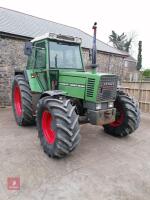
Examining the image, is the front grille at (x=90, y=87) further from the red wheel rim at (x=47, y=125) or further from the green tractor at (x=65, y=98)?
the red wheel rim at (x=47, y=125)

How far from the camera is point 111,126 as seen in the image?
4.83 metres

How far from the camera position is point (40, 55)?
4.72m

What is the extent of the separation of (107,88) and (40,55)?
193 cm

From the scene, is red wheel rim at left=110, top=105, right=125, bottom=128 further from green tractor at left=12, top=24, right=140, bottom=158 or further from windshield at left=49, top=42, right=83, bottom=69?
windshield at left=49, top=42, right=83, bottom=69

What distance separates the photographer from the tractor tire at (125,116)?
439 cm

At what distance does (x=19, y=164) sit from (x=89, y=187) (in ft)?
4.24

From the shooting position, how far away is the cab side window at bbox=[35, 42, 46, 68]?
14.9 ft

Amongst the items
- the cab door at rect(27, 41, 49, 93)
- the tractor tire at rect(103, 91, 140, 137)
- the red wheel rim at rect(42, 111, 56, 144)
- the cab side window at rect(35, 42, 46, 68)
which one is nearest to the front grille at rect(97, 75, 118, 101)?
the tractor tire at rect(103, 91, 140, 137)

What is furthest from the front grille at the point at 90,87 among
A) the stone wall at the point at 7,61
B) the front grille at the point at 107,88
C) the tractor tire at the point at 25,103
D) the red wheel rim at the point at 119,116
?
the stone wall at the point at 7,61

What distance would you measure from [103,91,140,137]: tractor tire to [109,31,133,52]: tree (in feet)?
121

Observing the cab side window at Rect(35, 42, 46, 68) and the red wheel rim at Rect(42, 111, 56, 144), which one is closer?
the red wheel rim at Rect(42, 111, 56, 144)

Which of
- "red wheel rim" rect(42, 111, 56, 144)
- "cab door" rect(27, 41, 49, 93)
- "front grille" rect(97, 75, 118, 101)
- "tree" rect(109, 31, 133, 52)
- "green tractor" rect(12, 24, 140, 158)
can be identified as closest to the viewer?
→ "green tractor" rect(12, 24, 140, 158)

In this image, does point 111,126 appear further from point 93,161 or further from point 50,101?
point 50,101

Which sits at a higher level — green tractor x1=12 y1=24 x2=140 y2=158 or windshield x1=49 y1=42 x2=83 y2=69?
windshield x1=49 y1=42 x2=83 y2=69
